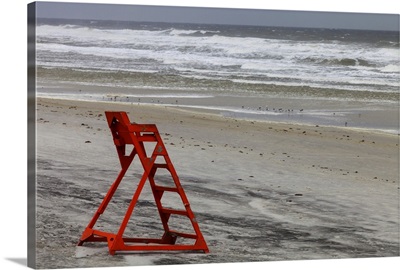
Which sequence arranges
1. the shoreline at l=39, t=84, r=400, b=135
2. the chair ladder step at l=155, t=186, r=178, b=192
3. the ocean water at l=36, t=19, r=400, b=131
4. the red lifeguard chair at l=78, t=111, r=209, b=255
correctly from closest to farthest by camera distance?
the red lifeguard chair at l=78, t=111, r=209, b=255, the chair ladder step at l=155, t=186, r=178, b=192, the ocean water at l=36, t=19, r=400, b=131, the shoreline at l=39, t=84, r=400, b=135

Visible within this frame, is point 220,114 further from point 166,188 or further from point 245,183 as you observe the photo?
point 166,188

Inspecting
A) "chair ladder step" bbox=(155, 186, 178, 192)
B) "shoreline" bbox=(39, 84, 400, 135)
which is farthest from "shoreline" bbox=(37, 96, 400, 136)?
"chair ladder step" bbox=(155, 186, 178, 192)

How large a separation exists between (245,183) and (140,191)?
54.3 inches

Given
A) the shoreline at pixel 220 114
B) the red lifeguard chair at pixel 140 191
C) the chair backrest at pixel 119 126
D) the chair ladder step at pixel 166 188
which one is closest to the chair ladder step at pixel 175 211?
the red lifeguard chair at pixel 140 191

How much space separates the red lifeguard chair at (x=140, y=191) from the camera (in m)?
9.10

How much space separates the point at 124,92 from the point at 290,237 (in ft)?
5.95

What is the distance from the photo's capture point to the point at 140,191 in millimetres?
9047

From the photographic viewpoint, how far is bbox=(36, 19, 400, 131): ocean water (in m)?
9.83

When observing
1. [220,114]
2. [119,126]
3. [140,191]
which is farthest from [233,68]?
[140,191]

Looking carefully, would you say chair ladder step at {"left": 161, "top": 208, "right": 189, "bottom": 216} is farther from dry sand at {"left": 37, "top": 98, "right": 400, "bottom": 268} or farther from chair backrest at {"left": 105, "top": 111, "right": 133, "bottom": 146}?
chair backrest at {"left": 105, "top": 111, "right": 133, "bottom": 146}

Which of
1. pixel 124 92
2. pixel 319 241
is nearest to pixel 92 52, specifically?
pixel 124 92

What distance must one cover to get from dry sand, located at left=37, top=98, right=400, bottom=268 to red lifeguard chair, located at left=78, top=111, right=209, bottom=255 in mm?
179

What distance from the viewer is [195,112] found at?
10.2 m

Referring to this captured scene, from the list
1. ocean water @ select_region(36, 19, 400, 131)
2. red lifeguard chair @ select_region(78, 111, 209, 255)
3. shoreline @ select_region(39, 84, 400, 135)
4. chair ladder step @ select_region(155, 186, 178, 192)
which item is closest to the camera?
red lifeguard chair @ select_region(78, 111, 209, 255)
